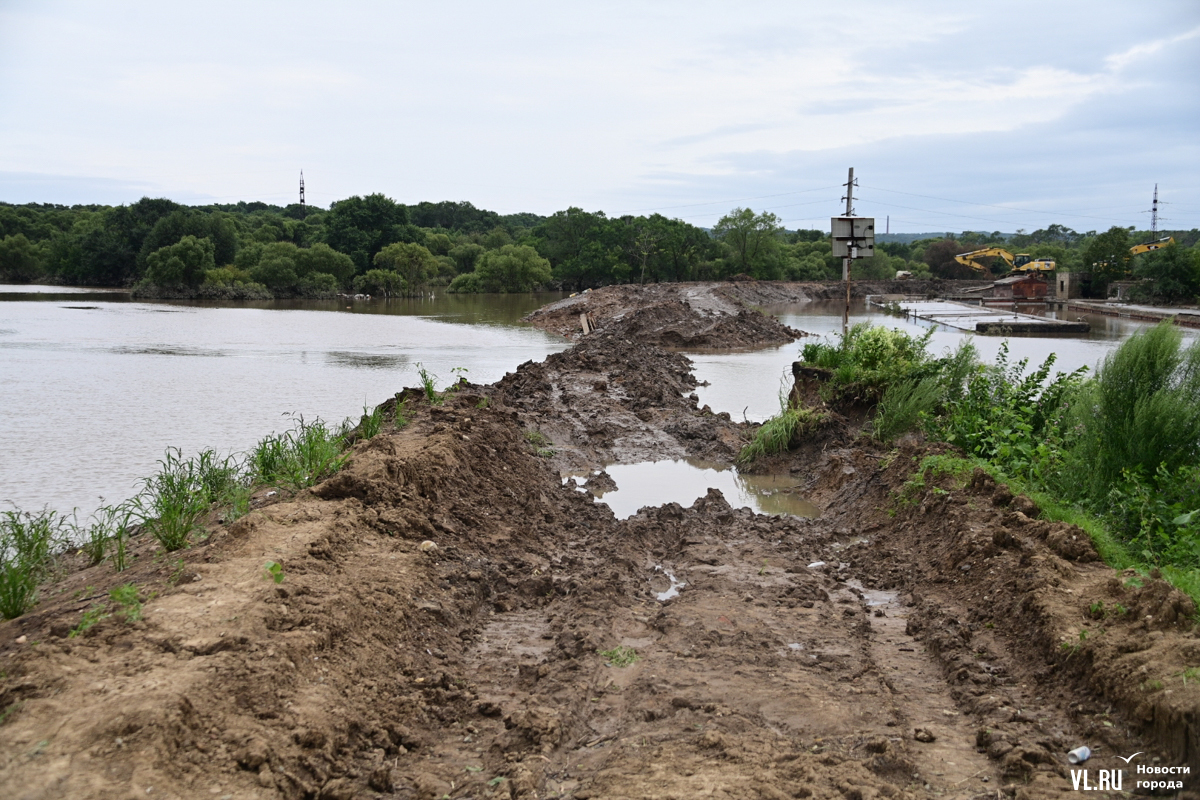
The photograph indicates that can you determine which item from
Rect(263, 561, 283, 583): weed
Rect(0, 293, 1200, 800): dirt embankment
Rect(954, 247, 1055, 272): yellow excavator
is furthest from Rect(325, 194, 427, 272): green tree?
Rect(263, 561, 283, 583): weed

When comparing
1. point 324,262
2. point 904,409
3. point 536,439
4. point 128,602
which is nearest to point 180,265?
point 324,262

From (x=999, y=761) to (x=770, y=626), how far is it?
79.6 inches

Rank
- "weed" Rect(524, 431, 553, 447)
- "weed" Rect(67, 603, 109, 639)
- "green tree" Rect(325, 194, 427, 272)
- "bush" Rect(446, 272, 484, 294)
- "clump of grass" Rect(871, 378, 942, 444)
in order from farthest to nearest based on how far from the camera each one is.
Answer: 1. "green tree" Rect(325, 194, 427, 272)
2. "bush" Rect(446, 272, 484, 294)
3. "weed" Rect(524, 431, 553, 447)
4. "clump of grass" Rect(871, 378, 942, 444)
5. "weed" Rect(67, 603, 109, 639)

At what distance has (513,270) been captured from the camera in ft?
236

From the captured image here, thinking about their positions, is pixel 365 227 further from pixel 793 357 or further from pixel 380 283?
pixel 793 357

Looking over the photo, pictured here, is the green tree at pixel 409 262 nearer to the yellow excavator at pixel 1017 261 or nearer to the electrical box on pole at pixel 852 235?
the yellow excavator at pixel 1017 261

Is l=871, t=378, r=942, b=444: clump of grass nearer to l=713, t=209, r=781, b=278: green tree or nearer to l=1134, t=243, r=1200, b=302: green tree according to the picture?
l=1134, t=243, r=1200, b=302: green tree

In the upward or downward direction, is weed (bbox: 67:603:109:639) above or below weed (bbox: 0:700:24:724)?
above

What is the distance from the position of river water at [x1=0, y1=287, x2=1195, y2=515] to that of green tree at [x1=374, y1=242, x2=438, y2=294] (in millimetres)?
27962

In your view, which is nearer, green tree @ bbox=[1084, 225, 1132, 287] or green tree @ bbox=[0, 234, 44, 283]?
green tree @ bbox=[1084, 225, 1132, 287]

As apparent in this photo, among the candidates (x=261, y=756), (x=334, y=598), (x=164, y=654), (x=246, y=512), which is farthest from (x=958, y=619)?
(x=246, y=512)

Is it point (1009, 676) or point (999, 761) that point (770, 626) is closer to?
point (1009, 676)

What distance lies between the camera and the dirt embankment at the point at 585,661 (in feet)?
11.7

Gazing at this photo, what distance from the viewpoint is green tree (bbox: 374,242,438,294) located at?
70.9 metres
